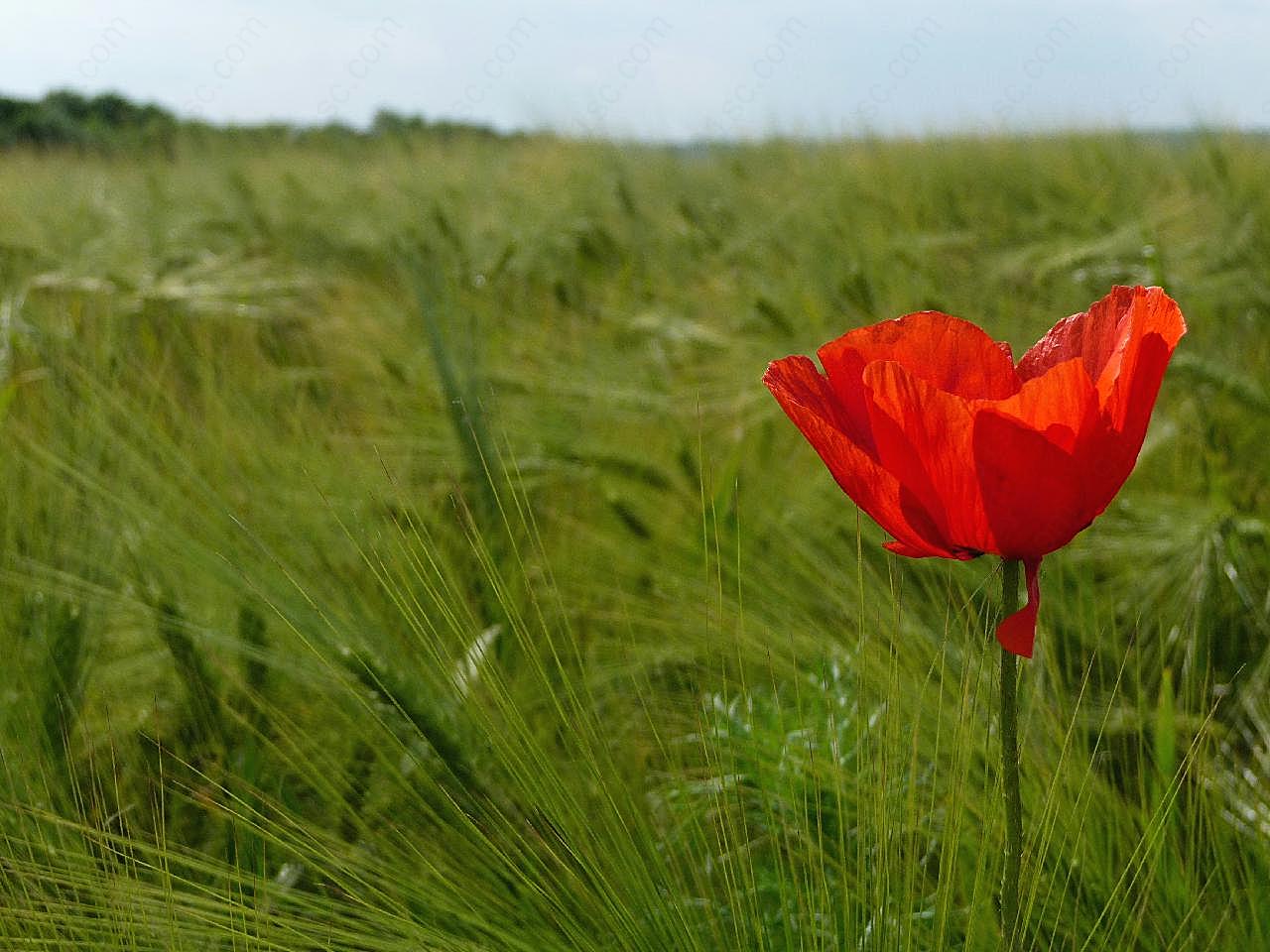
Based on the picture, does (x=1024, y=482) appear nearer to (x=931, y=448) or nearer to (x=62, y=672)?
(x=931, y=448)

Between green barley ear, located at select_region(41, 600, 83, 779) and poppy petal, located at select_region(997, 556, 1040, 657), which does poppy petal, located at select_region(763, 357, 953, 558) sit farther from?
green barley ear, located at select_region(41, 600, 83, 779)

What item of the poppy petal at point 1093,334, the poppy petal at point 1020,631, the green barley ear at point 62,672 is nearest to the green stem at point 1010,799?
the poppy petal at point 1020,631

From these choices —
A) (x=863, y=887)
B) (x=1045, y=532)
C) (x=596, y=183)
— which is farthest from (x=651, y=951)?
(x=596, y=183)

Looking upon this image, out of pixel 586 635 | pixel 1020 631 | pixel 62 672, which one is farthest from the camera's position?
pixel 586 635

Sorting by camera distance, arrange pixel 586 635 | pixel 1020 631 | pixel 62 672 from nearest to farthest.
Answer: pixel 1020 631 → pixel 62 672 → pixel 586 635

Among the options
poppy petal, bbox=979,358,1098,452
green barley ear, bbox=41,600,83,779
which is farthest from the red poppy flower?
green barley ear, bbox=41,600,83,779

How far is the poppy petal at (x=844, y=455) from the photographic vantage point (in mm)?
420

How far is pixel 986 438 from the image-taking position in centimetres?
40

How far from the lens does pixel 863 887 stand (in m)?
0.44

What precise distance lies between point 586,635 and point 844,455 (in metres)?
0.70

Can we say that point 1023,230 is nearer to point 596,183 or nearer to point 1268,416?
point 596,183

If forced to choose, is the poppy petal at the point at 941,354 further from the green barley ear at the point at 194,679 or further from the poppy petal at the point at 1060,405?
the green barley ear at the point at 194,679

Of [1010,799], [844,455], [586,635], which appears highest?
[844,455]

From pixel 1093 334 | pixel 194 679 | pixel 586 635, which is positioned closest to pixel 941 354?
pixel 1093 334
